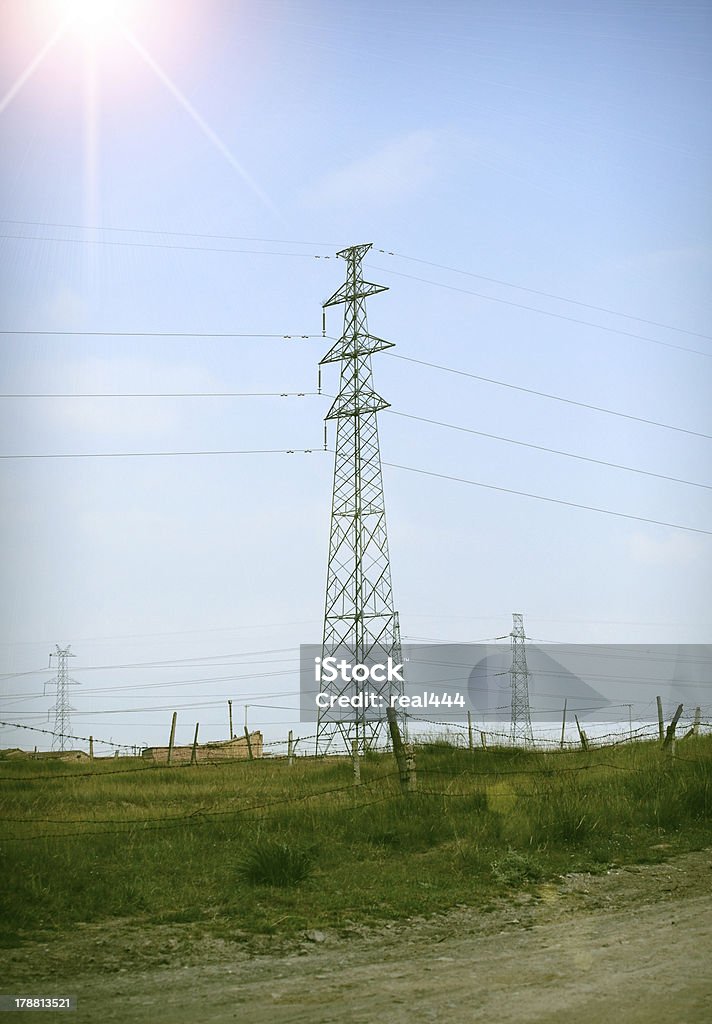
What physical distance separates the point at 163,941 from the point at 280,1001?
2.11 m

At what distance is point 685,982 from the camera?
735cm

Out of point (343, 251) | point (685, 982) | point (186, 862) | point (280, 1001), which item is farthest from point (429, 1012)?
point (343, 251)

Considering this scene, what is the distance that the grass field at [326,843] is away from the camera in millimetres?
9820

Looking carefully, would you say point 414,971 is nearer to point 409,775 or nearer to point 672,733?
point 409,775

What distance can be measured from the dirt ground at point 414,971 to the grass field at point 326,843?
1.84ft

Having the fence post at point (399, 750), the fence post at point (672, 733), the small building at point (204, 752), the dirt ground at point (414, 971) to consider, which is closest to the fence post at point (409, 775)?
the fence post at point (399, 750)

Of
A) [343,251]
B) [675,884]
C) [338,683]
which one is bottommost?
[675,884]

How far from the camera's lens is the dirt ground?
265 inches

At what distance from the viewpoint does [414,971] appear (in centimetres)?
780

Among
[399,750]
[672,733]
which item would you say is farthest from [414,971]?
[672,733]

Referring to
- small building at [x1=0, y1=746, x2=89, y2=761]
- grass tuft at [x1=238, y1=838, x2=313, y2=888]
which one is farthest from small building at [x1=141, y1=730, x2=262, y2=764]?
grass tuft at [x1=238, y1=838, x2=313, y2=888]

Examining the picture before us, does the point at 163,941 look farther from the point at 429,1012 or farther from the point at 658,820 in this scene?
the point at 658,820

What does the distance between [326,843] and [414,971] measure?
5.01m

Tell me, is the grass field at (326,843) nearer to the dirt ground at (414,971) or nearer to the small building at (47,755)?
the dirt ground at (414,971)
